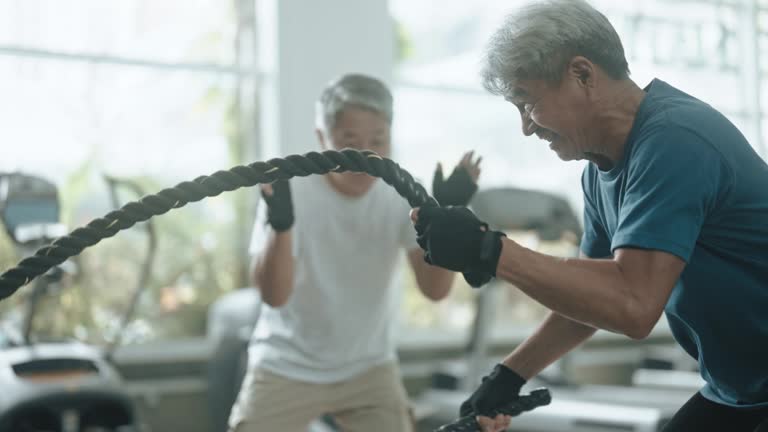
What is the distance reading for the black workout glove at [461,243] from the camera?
135 cm

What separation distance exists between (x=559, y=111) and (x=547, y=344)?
1.78 feet

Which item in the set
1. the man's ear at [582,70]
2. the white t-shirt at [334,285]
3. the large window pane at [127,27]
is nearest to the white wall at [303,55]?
the large window pane at [127,27]

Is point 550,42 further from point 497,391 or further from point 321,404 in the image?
point 321,404

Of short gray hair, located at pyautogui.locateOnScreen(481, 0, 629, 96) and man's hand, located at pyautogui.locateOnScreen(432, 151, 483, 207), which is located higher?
short gray hair, located at pyautogui.locateOnScreen(481, 0, 629, 96)

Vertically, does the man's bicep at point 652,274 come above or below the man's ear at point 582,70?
below

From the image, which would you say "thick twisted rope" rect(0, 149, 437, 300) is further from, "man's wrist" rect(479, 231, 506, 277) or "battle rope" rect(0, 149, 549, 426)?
"man's wrist" rect(479, 231, 506, 277)

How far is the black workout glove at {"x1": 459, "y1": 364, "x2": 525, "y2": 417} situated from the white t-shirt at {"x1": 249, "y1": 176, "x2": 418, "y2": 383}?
0.64 m

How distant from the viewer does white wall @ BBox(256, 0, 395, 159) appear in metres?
4.73

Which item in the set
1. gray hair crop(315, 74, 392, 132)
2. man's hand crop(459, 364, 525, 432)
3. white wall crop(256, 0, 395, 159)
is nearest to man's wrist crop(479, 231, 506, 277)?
man's hand crop(459, 364, 525, 432)

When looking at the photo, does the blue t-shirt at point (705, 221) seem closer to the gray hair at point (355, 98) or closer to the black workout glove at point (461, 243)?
the black workout glove at point (461, 243)

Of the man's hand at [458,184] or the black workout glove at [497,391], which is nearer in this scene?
the black workout glove at [497,391]

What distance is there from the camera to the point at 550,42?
1451mm

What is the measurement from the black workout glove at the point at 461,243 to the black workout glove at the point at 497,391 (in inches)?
18.9

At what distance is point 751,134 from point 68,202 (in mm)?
5165
